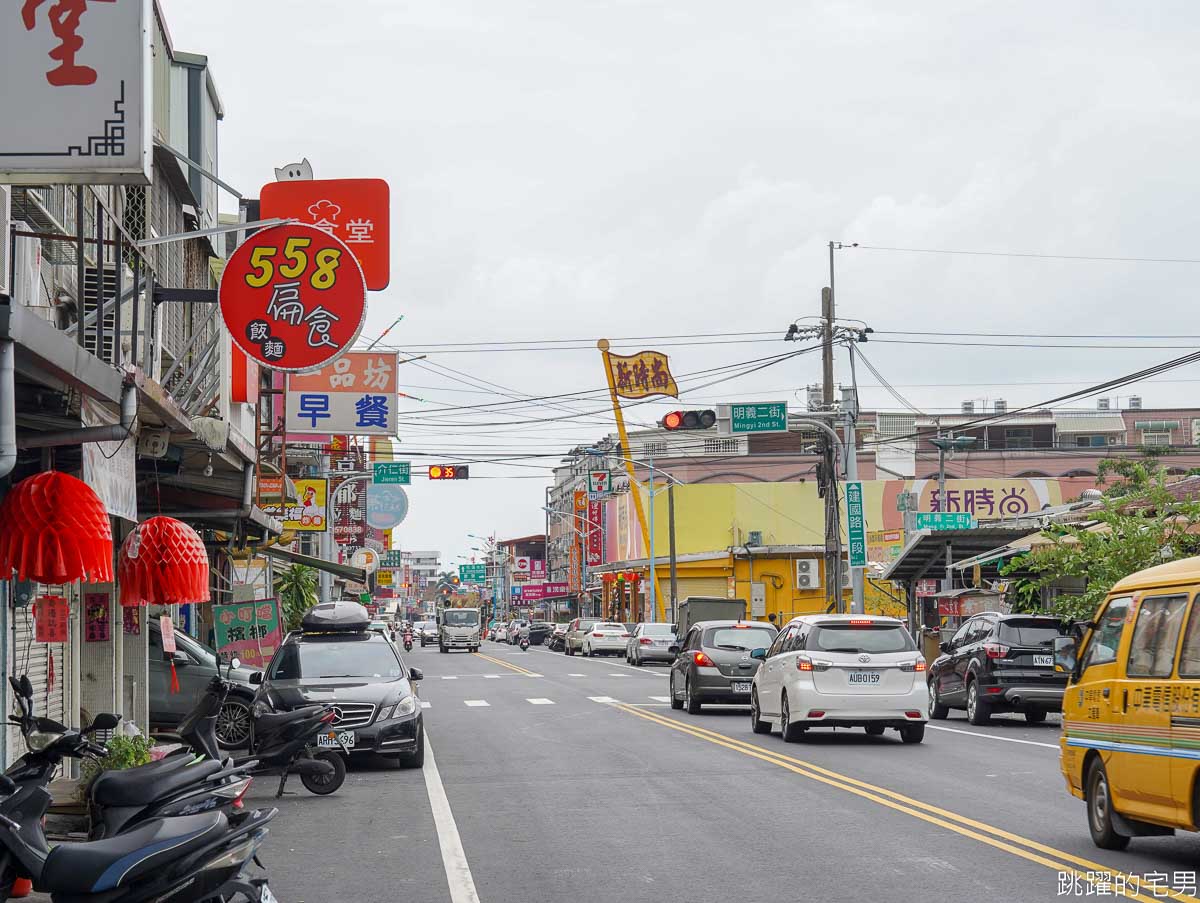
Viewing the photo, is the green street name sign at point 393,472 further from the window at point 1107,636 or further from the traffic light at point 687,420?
the window at point 1107,636

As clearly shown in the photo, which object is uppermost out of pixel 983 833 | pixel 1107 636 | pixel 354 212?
pixel 354 212

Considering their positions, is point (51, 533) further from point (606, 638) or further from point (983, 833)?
point (606, 638)

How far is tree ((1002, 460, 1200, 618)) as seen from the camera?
931 inches

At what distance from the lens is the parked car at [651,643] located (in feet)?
175

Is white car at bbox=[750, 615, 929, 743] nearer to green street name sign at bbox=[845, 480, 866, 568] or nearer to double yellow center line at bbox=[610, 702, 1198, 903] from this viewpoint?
double yellow center line at bbox=[610, 702, 1198, 903]

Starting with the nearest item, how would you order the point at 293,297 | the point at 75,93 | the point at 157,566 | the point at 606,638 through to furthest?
the point at 75,93 < the point at 157,566 < the point at 293,297 < the point at 606,638

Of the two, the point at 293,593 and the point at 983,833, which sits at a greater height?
the point at 293,593

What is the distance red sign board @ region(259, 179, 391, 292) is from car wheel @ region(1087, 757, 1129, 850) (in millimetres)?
14753

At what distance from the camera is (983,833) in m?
11.7

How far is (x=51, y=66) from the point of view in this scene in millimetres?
8914

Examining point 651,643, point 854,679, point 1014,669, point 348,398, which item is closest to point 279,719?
point 854,679

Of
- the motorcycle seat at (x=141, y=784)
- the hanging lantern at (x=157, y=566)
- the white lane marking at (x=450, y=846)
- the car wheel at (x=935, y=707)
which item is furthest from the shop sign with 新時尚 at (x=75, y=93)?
the car wheel at (x=935, y=707)

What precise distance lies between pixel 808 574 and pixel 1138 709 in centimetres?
5289

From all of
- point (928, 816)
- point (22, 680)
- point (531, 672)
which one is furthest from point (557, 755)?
point (531, 672)
